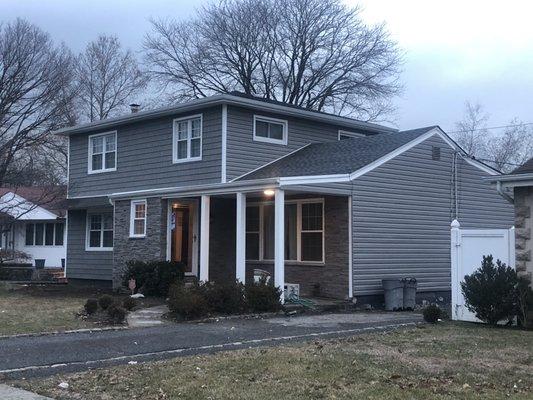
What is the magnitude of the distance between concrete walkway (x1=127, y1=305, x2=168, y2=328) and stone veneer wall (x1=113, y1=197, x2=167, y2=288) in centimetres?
430

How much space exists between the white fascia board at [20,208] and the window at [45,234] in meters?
0.99

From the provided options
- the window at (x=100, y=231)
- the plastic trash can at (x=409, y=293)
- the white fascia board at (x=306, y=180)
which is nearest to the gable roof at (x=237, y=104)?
the window at (x=100, y=231)

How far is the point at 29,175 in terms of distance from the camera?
99.8ft

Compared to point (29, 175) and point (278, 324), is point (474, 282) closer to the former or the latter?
point (278, 324)

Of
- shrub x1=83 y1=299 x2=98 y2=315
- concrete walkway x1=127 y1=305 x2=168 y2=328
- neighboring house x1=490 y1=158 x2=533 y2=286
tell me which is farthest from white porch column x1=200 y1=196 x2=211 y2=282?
neighboring house x1=490 y1=158 x2=533 y2=286

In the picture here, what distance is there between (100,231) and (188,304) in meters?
12.2

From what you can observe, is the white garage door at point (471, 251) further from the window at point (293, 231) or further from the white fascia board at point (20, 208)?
the white fascia board at point (20, 208)

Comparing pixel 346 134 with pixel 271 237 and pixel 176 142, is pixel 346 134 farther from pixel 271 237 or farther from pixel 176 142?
pixel 176 142

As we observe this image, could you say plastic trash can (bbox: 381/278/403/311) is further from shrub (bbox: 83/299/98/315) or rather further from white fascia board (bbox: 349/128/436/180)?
shrub (bbox: 83/299/98/315)

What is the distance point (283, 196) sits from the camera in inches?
643

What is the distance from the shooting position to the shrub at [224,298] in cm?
1492

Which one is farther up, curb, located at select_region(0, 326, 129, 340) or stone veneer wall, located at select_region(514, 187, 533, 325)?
stone veneer wall, located at select_region(514, 187, 533, 325)

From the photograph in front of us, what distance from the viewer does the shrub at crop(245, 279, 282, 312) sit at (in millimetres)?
15305

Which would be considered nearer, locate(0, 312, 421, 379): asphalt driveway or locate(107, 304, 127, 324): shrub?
locate(0, 312, 421, 379): asphalt driveway
